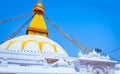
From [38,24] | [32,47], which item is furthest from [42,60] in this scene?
[38,24]

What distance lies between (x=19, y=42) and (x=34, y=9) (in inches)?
406

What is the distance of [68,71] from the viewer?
1555 cm

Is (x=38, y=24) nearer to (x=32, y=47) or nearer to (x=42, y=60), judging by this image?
(x=32, y=47)

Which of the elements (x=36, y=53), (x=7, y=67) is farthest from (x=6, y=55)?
(x=7, y=67)

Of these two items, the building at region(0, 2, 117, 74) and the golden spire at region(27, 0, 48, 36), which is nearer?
the building at region(0, 2, 117, 74)

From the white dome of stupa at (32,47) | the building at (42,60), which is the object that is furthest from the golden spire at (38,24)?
the white dome of stupa at (32,47)

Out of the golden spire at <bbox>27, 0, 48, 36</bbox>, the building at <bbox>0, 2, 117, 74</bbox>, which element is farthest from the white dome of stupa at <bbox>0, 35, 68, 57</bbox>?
the golden spire at <bbox>27, 0, 48, 36</bbox>

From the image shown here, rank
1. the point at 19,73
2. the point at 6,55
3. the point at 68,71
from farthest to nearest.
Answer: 1. the point at 6,55
2. the point at 68,71
3. the point at 19,73

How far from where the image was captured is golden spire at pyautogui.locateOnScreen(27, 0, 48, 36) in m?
29.8

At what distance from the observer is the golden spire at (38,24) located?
2978 cm

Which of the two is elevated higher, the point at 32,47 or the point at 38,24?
the point at 38,24

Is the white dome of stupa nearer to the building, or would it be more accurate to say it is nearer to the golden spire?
the building

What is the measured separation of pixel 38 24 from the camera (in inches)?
1217

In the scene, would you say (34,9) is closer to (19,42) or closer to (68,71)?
(19,42)
